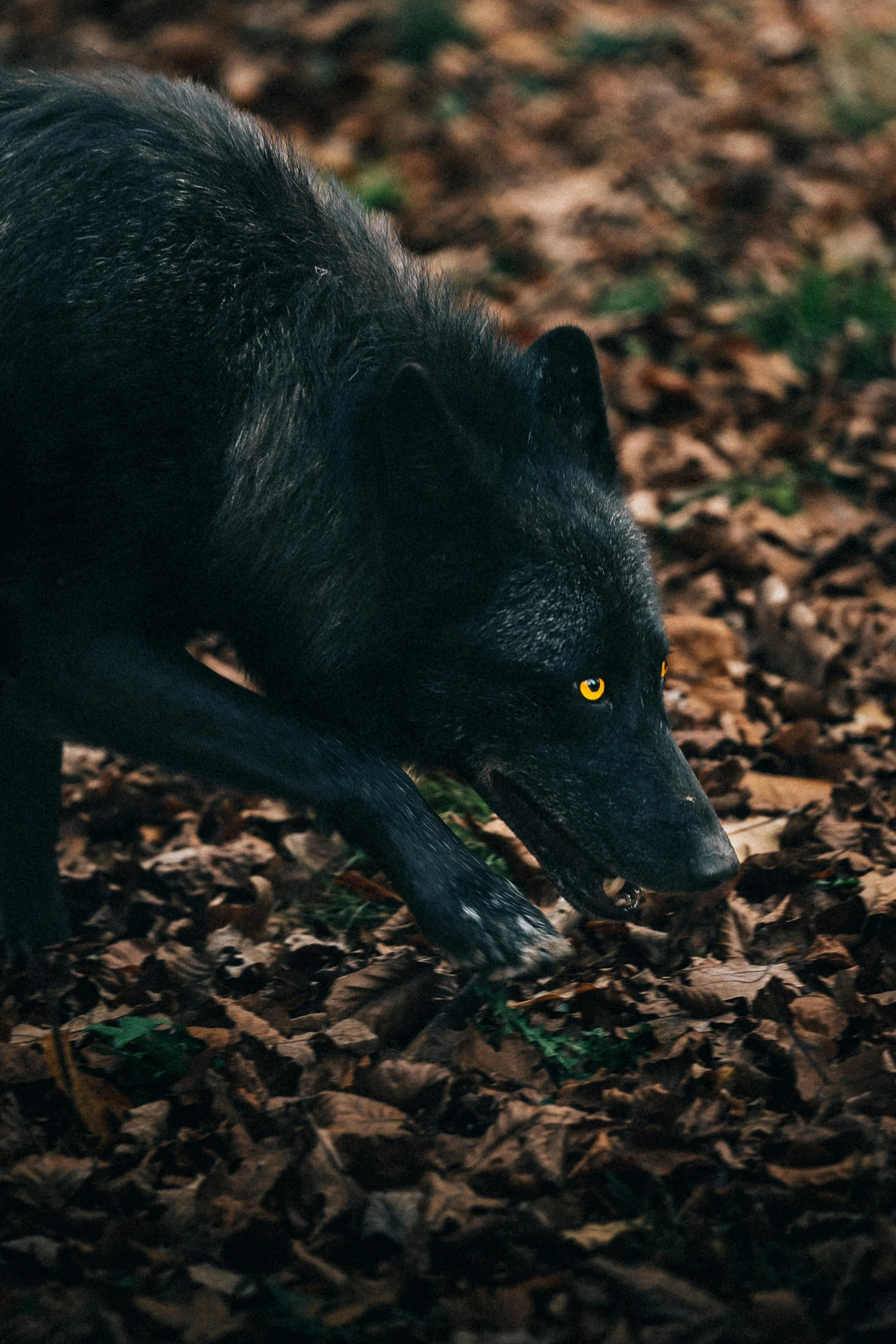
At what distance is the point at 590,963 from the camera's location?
3.76 meters

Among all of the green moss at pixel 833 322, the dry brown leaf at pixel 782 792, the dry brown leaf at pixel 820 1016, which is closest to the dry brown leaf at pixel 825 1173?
the dry brown leaf at pixel 820 1016

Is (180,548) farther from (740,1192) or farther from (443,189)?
(443,189)

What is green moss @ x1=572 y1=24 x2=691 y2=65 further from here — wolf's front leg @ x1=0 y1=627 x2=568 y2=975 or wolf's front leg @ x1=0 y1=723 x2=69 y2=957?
wolf's front leg @ x1=0 y1=627 x2=568 y2=975

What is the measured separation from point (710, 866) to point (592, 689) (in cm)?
56

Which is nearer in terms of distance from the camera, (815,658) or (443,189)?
(815,658)

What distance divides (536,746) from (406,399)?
1.00 meters

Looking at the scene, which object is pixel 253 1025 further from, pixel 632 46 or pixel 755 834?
pixel 632 46

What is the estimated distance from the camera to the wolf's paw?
3.37 meters

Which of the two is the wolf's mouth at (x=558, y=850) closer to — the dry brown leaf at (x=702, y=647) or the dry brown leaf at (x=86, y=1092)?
the dry brown leaf at (x=86, y=1092)

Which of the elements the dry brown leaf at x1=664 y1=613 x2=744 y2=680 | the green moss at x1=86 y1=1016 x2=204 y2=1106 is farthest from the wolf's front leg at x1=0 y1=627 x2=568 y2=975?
the dry brown leaf at x1=664 y1=613 x2=744 y2=680

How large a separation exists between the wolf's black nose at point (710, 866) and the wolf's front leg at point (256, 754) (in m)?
0.40

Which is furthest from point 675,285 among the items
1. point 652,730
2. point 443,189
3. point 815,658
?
point 652,730

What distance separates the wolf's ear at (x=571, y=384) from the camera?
12.7 ft

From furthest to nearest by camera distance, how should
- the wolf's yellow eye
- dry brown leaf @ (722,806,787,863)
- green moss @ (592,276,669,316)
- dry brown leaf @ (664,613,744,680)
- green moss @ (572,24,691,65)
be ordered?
green moss @ (572,24,691,65) → green moss @ (592,276,669,316) → dry brown leaf @ (664,613,744,680) → dry brown leaf @ (722,806,787,863) → the wolf's yellow eye
